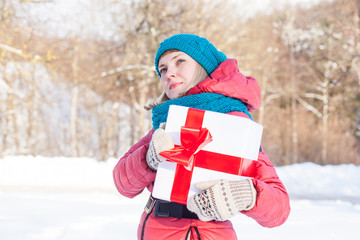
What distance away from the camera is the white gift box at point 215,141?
106 centimetres

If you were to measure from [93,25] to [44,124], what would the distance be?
31.5 feet

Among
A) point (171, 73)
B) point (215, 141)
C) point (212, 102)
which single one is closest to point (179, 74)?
point (171, 73)

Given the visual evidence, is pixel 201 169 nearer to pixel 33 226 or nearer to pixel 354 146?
pixel 33 226

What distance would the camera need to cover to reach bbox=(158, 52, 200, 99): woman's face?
1330 mm

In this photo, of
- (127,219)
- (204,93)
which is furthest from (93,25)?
(204,93)

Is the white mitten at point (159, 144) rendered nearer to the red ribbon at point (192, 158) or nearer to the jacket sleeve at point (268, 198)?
the red ribbon at point (192, 158)

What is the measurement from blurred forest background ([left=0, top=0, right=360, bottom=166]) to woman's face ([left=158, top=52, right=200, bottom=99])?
6.30 meters

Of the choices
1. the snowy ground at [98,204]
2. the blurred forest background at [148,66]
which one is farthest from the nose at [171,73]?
the blurred forest background at [148,66]

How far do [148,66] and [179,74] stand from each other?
11.1 metres

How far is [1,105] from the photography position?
16172 mm

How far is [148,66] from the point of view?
40.2ft

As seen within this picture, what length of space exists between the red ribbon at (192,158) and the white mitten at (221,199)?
1.8 inches

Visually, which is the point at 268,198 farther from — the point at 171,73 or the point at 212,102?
the point at 171,73

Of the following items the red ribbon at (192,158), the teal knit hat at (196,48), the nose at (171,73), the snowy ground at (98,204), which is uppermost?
the teal knit hat at (196,48)
